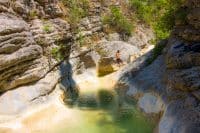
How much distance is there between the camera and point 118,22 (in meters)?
43.4

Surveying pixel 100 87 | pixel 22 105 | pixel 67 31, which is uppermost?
pixel 67 31

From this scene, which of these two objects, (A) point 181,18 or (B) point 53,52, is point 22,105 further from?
(A) point 181,18

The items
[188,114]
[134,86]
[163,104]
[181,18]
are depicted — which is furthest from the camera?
[134,86]

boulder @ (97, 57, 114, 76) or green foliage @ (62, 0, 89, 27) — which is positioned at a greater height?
green foliage @ (62, 0, 89, 27)

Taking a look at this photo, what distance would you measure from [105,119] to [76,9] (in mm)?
16193

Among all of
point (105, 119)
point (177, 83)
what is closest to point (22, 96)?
point (105, 119)

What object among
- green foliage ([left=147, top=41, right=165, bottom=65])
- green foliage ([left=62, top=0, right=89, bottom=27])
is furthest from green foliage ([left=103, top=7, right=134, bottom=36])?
green foliage ([left=147, top=41, right=165, bottom=65])

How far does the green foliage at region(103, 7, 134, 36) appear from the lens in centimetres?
4246

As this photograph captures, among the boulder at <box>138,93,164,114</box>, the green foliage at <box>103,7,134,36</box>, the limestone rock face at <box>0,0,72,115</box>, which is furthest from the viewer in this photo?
the green foliage at <box>103,7,134,36</box>

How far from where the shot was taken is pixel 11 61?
23.6 meters

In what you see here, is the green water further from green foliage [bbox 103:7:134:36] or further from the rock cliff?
green foliage [bbox 103:7:134:36]

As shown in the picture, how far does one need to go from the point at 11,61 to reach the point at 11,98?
250 centimetres

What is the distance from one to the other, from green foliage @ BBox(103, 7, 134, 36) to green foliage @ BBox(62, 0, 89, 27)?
13.1ft

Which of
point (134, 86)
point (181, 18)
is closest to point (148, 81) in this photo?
point (134, 86)
